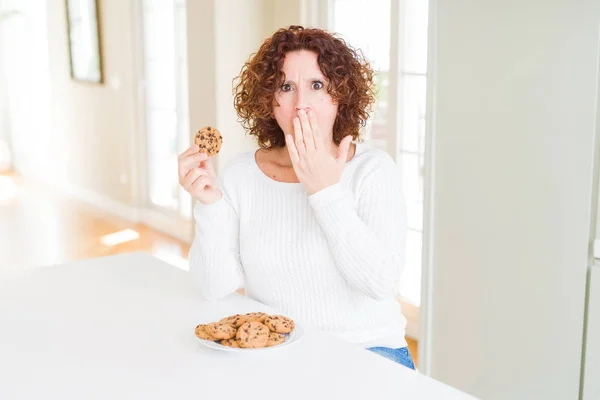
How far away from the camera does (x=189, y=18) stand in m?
4.03

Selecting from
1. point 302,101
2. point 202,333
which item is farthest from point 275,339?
point 302,101

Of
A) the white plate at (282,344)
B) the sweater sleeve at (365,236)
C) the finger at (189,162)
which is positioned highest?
the finger at (189,162)

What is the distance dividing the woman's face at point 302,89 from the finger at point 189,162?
21 cm

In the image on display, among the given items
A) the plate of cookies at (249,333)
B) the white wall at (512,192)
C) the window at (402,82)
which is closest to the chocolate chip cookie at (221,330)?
the plate of cookies at (249,333)

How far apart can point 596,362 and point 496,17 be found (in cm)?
98

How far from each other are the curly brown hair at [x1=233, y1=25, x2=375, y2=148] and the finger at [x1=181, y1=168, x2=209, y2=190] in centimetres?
23

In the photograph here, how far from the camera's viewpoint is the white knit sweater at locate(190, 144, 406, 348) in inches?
66.2

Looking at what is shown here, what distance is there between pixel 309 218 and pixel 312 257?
0.09 metres

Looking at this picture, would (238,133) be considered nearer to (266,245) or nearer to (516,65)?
(516,65)

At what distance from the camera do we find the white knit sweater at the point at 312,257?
1.68 m

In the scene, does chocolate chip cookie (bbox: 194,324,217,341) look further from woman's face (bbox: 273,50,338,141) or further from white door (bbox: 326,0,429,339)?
white door (bbox: 326,0,429,339)

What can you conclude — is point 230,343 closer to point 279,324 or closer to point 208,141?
point 279,324

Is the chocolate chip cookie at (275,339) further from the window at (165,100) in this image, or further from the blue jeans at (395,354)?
the window at (165,100)

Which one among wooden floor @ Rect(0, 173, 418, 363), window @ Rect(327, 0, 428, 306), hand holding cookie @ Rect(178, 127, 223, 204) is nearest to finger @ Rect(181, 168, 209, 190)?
hand holding cookie @ Rect(178, 127, 223, 204)
